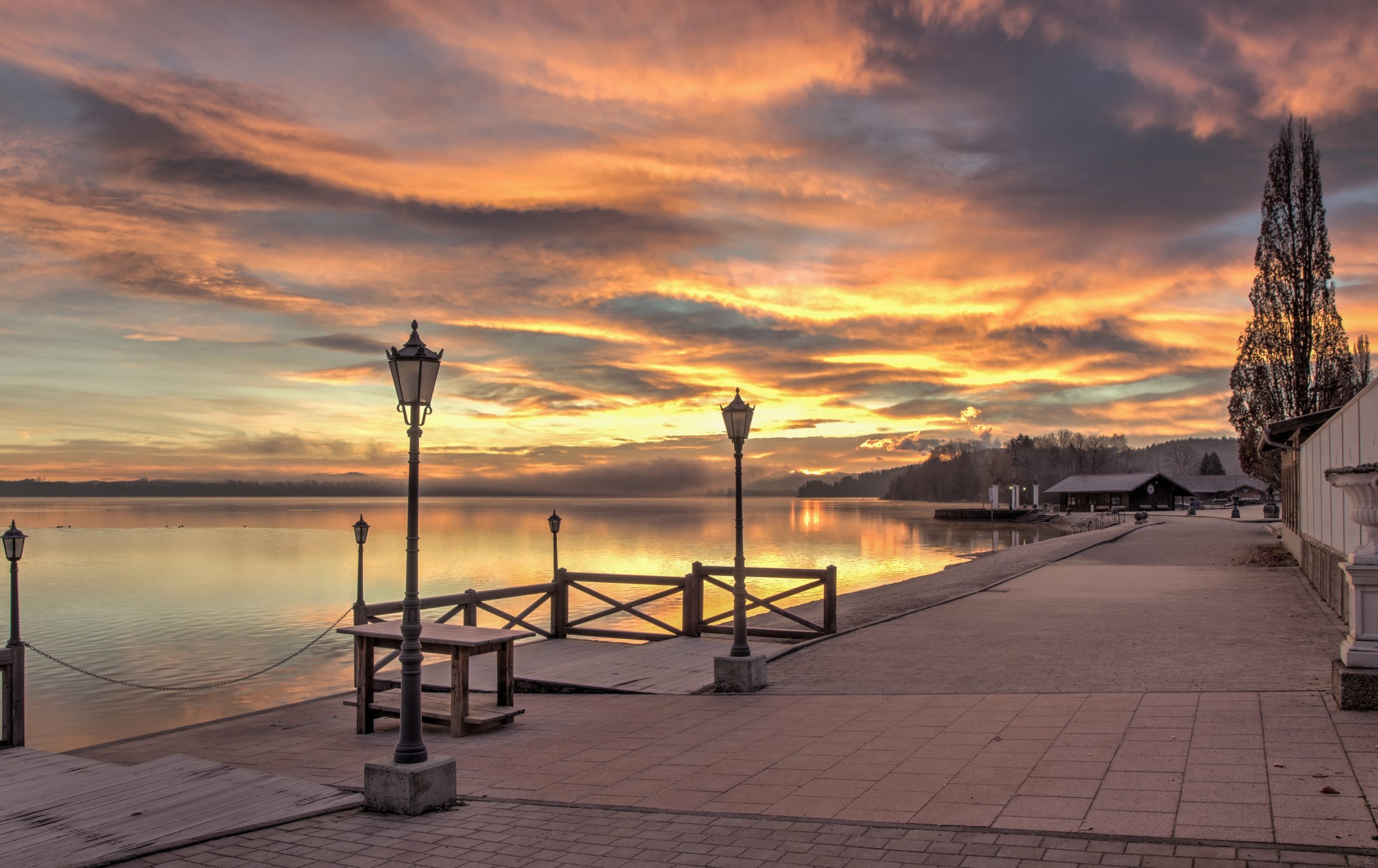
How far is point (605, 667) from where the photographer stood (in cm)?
1344

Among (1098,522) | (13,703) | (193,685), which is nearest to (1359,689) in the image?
(13,703)

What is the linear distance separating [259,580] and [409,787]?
44.3 meters

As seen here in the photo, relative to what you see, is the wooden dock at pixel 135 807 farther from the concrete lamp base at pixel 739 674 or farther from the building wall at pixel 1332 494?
the building wall at pixel 1332 494

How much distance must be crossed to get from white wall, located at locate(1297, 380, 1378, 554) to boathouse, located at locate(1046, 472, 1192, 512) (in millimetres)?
83747

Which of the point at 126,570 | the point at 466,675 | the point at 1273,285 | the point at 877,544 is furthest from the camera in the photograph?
the point at 877,544

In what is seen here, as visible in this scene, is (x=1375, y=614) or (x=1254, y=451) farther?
(x=1254, y=451)

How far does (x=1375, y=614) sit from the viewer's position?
8.07 metres

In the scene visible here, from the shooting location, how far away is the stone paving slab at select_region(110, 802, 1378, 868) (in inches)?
198

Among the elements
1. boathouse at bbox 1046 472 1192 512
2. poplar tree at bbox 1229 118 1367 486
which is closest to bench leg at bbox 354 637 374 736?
poplar tree at bbox 1229 118 1367 486

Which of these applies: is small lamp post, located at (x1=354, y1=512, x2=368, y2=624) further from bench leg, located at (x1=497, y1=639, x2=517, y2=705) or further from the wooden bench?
bench leg, located at (x1=497, y1=639, x2=517, y2=705)

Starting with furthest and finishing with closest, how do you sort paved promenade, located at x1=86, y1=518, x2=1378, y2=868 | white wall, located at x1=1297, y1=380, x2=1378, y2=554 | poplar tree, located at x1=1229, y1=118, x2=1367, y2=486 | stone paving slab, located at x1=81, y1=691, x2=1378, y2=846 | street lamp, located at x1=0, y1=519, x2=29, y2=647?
poplar tree, located at x1=1229, y1=118, x2=1367, y2=486 → street lamp, located at x1=0, y1=519, x2=29, y2=647 → white wall, located at x1=1297, y1=380, x2=1378, y2=554 → stone paving slab, located at x1=81, y1=691, x2=1378, y2=846 → paved promenade, located at x1=86, y1=518, x2=1378, y2=868

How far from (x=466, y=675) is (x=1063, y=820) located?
20.4 ft

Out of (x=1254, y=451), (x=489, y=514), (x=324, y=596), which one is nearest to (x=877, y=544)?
(x=1254, y=451)

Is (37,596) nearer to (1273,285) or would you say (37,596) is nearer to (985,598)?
(985,598)
